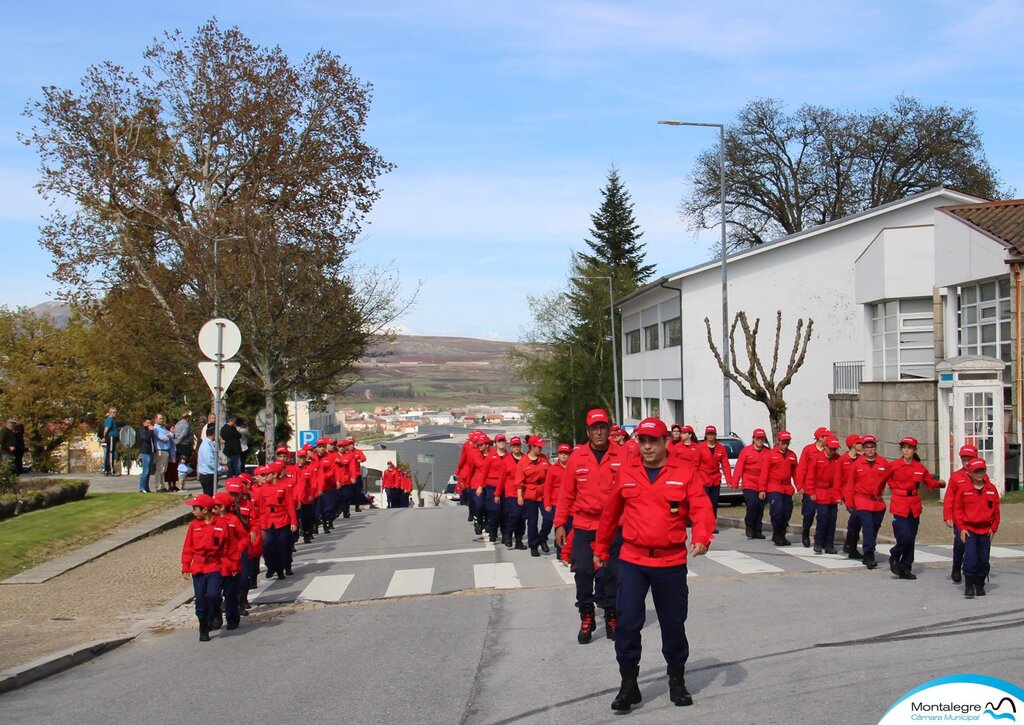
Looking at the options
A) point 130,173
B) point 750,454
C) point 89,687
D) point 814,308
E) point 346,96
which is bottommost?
point 89,687

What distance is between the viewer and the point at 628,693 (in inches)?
277

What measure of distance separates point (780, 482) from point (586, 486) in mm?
7129

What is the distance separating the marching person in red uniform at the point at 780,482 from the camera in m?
16.5

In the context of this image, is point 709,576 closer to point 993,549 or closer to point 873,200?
point 993,549

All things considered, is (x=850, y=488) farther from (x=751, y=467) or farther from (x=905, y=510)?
(x=751, y=467)

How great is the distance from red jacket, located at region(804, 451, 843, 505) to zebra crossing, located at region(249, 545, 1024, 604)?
0.80 metres

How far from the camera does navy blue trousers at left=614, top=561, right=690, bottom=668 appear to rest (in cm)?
712

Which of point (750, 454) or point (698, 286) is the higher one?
point (698, 286)

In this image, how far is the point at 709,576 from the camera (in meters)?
13.4

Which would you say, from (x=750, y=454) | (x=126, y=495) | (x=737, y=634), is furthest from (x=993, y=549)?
(x=126, y=495)

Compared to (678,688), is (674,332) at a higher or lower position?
higher

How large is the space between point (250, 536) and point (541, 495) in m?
4.61

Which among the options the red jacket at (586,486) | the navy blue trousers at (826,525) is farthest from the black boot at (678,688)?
the navy blue trousers at (826,525)

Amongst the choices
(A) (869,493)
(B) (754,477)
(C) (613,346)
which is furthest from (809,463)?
(C) (613,346)
